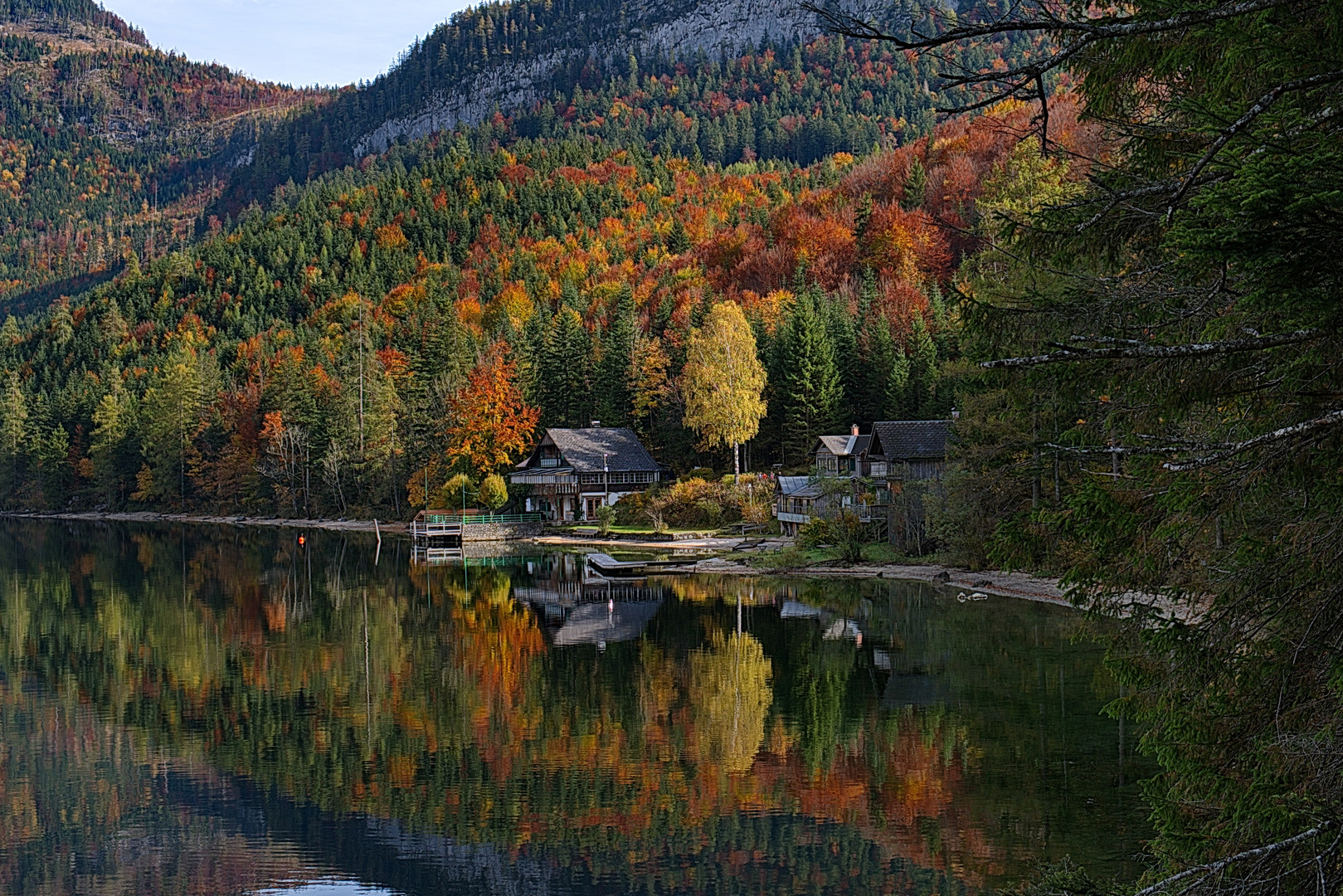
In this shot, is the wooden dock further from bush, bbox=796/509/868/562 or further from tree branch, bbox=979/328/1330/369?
tree branch, bbox=979/328/1330/369

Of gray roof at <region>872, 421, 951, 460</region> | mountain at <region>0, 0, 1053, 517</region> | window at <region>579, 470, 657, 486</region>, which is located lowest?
window at <region>579, 470, 657, 486</region>

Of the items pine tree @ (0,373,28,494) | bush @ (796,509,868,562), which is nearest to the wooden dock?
bush @ (796,509,868,562)

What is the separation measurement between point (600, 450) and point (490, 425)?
32.6 feet

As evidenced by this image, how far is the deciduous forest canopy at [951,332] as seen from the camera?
7289 mm

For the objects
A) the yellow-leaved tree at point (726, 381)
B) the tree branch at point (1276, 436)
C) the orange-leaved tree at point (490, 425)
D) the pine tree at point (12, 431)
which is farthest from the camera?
the pine tree at point (12, 431)

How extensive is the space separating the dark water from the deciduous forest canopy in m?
4.02

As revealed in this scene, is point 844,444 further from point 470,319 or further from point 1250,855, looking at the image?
point 470,319

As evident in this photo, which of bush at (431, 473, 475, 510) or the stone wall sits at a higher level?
bush at (431, 473, 475, 510)

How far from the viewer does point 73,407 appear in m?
125

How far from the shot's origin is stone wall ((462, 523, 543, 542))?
79113 millimetres

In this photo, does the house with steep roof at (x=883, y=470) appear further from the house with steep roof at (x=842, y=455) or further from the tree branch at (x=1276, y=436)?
the tree branch at (x=1276, y=436)

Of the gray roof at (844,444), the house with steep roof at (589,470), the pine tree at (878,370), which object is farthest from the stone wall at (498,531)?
the gray roof at (844,444)

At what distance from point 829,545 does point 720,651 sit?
21937 mm

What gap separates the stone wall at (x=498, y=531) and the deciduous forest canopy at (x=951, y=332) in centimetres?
726
